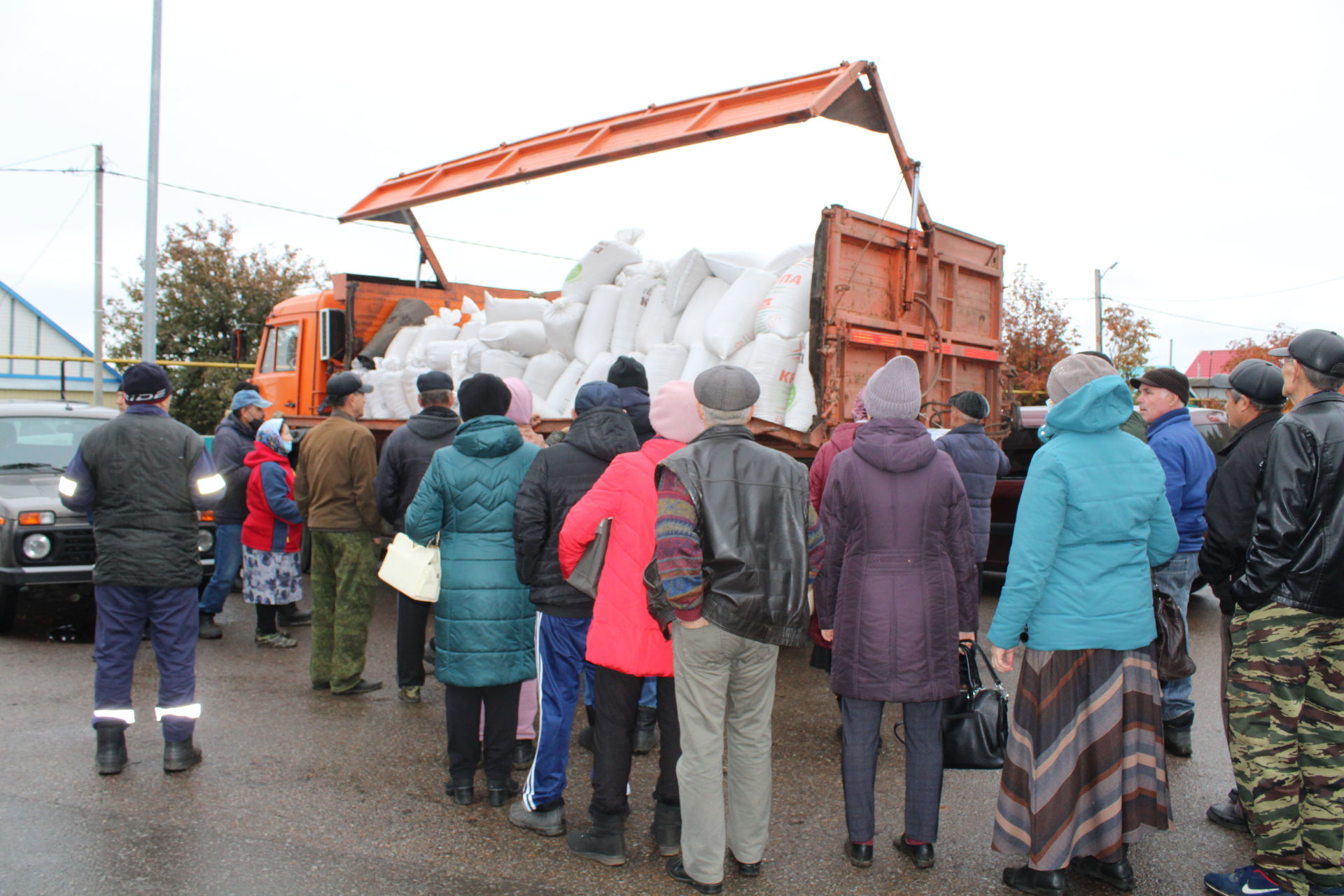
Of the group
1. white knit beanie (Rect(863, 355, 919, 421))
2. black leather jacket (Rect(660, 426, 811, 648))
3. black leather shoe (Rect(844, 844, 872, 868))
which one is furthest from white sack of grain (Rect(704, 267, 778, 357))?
black leather shoe (Rect(844, 844, 872, 868))

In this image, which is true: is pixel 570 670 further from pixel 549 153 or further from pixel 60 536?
pixel 549 153

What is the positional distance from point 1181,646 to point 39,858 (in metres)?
4.16

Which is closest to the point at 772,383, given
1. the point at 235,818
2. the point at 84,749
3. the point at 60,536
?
the point at 235,818

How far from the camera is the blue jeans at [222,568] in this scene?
269 inches

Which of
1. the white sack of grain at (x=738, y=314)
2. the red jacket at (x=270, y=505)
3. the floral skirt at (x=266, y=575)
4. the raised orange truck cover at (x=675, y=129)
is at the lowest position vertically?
the floral skirt at (x=266, y=575)

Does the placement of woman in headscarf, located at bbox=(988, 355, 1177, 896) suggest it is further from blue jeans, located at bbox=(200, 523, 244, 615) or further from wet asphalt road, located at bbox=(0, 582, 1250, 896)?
blue jeans, located at bbox=(200, 523, 244, 615)

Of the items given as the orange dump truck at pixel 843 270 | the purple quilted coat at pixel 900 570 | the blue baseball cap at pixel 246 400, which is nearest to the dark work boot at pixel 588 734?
the purple quilted coat at pixel 900 570

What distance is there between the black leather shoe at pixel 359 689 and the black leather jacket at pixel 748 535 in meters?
3.10

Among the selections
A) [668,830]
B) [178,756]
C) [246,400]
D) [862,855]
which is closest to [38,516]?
[246,400]

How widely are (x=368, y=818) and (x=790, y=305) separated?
12.8 feet

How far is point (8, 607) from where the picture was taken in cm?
668

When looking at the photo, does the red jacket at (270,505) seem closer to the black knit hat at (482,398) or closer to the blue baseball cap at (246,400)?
the blue baseball cap at (246,400)

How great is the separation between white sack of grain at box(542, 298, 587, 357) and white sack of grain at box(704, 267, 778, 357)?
57.2 inches

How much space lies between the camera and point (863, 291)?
6.22 metres
